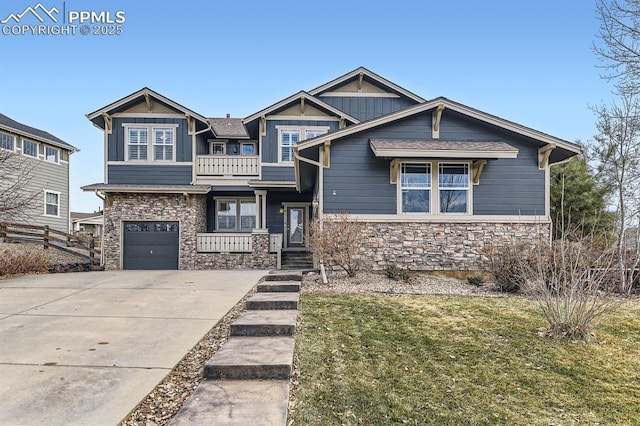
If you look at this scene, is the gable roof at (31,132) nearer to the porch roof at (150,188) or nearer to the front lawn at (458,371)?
the porch roof at (150,188)

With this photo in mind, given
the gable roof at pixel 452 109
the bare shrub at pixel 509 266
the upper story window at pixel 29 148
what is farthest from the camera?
the upper story window at pixel 29 148

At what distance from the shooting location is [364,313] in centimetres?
645

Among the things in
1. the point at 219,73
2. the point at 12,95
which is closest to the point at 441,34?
the point at 219,73

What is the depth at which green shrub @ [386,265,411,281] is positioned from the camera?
9934 mm

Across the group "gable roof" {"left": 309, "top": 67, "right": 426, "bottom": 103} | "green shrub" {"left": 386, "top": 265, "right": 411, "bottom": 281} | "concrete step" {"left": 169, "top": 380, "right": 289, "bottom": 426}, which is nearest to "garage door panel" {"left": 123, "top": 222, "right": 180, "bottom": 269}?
"gable roof" {"left": 309, "top": 67, "right": 426, "bottom": 103}

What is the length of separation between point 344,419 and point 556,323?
3.76m

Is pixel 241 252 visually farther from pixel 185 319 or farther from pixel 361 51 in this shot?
pixel 361 51

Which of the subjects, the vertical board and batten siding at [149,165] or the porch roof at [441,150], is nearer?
the porch roof at [441,150]

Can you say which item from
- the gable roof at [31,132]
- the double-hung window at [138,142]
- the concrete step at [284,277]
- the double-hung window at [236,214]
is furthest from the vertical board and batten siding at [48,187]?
the concrete step at [284,277]

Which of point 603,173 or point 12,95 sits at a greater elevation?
point 12,95

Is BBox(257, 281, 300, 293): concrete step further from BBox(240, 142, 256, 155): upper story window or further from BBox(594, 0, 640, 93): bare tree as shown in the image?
BBox(240, 142, 256, 155): upper story window

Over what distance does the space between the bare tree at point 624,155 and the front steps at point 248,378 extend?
24.7 feet

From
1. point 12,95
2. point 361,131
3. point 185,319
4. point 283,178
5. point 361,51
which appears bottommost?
point 185,319

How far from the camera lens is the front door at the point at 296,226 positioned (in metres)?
16.9
